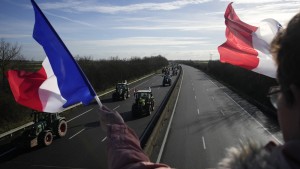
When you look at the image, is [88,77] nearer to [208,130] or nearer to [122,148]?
[208,130]

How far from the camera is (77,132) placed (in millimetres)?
24625

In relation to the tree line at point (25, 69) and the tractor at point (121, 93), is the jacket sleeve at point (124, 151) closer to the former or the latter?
the tree line at point (25, 69)

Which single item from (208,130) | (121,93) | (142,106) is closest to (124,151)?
(208,130)

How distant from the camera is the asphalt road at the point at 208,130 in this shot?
1758 centimetres

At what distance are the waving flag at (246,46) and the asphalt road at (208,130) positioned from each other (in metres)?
5.17

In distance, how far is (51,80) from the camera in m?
6.33

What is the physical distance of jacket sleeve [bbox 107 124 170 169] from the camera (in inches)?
70.3

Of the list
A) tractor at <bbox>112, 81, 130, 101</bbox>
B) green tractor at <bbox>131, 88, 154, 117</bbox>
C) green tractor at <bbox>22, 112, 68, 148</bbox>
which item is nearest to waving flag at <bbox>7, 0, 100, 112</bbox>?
green tractor at <bbox>22, 112, 68, 148</bbox>

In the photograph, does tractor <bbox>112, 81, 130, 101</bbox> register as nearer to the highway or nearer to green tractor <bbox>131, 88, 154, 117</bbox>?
the highway

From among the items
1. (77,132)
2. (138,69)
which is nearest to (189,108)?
(77,132)

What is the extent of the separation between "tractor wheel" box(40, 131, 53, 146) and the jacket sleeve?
1926cm

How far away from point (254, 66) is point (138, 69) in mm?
88894

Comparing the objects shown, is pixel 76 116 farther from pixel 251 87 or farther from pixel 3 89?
pixel 251 87

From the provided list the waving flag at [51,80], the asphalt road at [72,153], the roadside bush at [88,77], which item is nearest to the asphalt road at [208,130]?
the asphalt road at [72,153]
